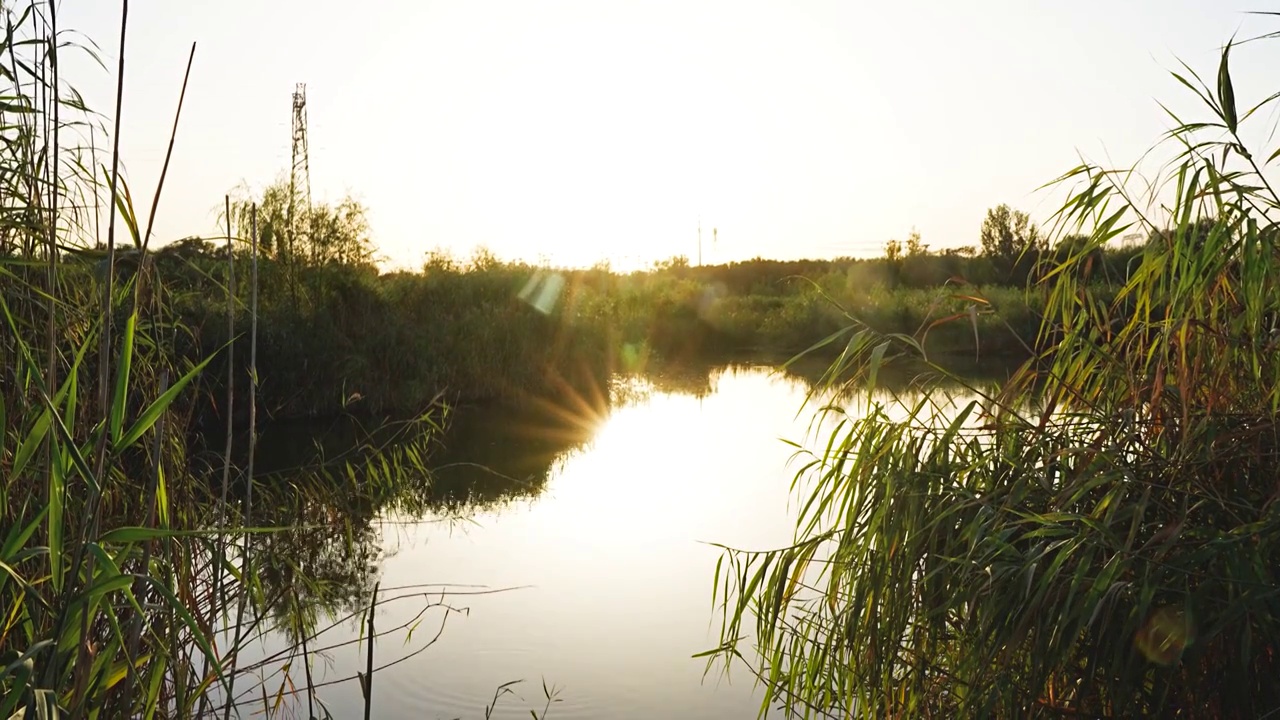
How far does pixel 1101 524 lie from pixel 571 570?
4.28 metres

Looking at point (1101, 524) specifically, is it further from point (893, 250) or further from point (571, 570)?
point (893, 250)

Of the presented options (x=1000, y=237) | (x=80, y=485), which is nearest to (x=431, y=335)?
(x=80, y=485)

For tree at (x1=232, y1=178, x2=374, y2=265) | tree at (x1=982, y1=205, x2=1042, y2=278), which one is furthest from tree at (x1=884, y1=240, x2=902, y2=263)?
tree at (x1=232, y1=178, x2=374, y2=265)

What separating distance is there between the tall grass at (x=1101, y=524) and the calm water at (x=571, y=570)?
1.16m

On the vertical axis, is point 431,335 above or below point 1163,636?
above

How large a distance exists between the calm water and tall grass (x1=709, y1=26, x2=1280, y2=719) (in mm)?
1160

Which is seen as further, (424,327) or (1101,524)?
(424,327)

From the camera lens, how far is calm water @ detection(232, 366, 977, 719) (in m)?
4.27

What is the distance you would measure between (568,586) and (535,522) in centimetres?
147

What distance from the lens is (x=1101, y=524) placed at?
84.3 inches

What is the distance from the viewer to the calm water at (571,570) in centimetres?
427

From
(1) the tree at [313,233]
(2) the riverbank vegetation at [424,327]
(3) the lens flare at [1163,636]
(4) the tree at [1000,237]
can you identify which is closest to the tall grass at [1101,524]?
(3) the lens flare at [1163,636]

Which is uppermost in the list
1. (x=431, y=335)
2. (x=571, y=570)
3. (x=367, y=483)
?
(x=431, y=335)

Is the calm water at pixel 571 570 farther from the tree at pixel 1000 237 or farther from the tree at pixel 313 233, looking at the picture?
the tree at pixel 1000 237
